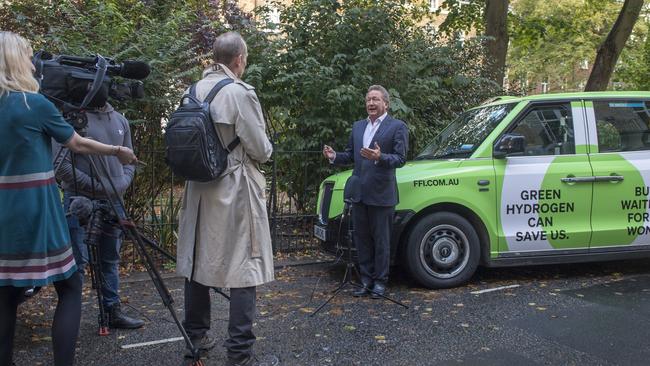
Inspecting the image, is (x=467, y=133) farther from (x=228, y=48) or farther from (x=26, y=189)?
(x=26, y=189)

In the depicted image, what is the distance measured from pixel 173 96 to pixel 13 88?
3.66 meters

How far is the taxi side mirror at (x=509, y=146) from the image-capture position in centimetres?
571

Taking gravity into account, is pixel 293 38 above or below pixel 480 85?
above

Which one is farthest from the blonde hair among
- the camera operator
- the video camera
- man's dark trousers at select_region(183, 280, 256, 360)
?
man's dark trousers at select_region(183, 280, 256, 360)

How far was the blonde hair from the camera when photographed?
10.0 feet

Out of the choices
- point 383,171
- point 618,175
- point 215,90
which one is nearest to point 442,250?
point 383,171

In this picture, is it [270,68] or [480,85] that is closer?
[270,68]

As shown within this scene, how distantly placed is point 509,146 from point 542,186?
1.72 feet

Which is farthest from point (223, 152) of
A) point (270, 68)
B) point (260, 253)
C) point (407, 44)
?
point (407, 44)

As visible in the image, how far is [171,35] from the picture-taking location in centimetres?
675

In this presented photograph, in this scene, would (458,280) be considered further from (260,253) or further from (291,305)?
(260,253)

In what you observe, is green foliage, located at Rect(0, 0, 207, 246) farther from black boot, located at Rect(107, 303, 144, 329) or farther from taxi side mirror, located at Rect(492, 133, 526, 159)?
taxi side mirror, located at Rect(492, 133, 526, 159)

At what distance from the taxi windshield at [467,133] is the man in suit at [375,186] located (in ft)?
3.16

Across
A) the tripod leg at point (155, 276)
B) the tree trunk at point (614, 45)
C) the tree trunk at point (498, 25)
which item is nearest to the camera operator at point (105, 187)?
the tripod leg at point (155, 276)
